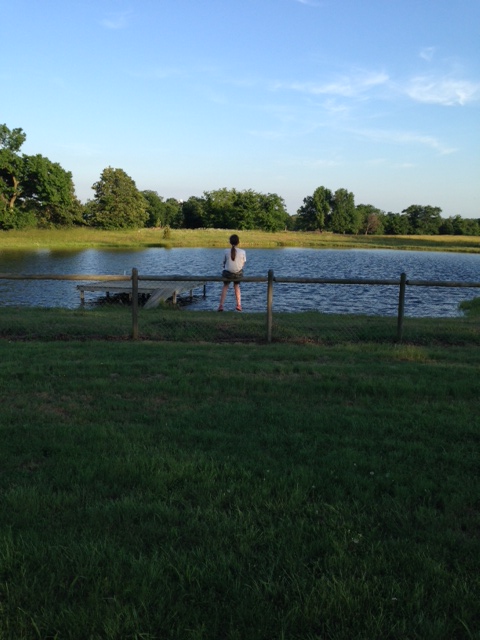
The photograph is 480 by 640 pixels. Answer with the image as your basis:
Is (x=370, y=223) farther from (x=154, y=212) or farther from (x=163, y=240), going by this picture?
(x=163, y=240)

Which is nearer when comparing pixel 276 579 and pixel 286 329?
pixel 276 579

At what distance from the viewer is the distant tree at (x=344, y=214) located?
133875 mm

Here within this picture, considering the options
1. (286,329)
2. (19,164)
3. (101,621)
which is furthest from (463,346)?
(19,164)

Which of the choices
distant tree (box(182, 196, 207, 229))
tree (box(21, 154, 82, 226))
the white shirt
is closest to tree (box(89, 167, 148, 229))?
tree (box(21, 154, 82, 226))

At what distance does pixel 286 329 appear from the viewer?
11.3 m

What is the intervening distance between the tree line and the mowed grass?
229 feet

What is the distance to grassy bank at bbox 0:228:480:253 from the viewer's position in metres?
67.3

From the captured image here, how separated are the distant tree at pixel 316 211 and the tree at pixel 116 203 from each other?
53628 mm

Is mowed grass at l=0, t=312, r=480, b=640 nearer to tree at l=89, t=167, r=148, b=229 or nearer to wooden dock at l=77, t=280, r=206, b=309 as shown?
wooden dock at l=77, t=280, r=206, b=309

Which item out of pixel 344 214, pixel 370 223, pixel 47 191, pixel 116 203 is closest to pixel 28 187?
pixel 47 191

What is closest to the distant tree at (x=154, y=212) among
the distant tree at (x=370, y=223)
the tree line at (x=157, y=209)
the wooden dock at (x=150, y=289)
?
the tree line at (x=157, y=209)

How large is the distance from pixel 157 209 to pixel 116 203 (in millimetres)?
38134

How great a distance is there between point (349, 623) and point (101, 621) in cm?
118

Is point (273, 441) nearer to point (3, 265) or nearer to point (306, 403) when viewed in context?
point (306, 403)
